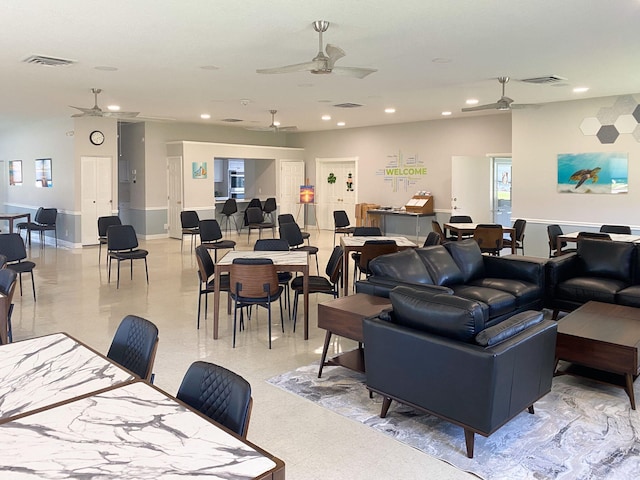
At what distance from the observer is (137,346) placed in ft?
8.50

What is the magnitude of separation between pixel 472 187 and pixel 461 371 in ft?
29.8

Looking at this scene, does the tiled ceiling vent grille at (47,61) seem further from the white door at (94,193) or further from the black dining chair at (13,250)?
the white door at (94,193)

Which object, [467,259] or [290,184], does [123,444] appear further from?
[290,184]

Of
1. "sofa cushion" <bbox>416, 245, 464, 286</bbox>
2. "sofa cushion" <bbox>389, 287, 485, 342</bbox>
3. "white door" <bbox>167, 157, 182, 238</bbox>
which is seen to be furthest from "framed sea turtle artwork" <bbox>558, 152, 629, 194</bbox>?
"white door" <bbox>167, 157, 182, 238</bbox>

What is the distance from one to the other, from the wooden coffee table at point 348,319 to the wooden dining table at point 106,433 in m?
1.88

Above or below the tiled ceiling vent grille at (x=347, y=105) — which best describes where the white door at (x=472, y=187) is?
below

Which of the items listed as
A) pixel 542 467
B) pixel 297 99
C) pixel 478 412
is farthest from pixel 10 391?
pixel 297 99

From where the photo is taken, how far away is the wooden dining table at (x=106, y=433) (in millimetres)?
1493

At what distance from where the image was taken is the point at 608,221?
8.73m

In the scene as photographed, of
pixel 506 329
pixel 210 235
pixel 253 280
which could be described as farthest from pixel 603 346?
pixel 210 235

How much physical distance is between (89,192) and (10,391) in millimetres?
10175

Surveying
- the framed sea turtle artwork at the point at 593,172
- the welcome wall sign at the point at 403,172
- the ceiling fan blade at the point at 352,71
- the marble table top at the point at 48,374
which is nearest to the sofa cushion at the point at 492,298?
the ceiling fan blade at the point at 352,71

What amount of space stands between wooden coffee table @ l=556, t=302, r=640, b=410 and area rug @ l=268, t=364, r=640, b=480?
0.10m

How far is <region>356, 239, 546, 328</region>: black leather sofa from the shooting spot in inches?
189
